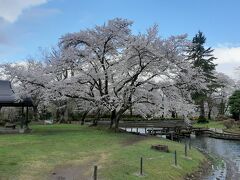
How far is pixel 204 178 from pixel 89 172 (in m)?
6.77

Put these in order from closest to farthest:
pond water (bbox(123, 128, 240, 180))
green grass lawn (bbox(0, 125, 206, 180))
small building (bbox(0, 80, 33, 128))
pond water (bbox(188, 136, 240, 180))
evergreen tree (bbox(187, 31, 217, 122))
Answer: green grass lawn (bbox(0, 125, 206, 180)), pond water (bbox(123, 128, 240, 180)), pond water (bbox(188, 136, 240, 180)), small building (bbox(0, 80, 33, 128)), evergreen tree (bbox(187, 31, 217, 122))

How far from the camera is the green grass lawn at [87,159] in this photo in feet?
51.9

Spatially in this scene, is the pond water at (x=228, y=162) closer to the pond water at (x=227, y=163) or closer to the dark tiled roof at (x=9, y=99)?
the pond water at (x=227, y=163)

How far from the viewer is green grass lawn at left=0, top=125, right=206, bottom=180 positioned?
15828mm

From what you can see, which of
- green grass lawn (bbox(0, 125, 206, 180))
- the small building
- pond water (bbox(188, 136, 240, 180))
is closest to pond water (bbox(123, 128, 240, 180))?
pond water (bbox(188, 136, 240, 180))

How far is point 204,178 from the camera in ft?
61.9

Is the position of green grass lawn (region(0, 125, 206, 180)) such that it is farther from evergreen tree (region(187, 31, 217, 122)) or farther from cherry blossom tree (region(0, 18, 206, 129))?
evergreen tree (region(187, 31, 217, 122))

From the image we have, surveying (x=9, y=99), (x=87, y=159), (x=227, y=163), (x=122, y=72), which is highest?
(x=122, y=72)

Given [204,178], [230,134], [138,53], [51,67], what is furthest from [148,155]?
[230,134]

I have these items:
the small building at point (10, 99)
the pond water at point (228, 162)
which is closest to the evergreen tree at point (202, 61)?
the pond water at point (228, 162)

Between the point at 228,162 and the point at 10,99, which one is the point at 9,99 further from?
the point at 228,162

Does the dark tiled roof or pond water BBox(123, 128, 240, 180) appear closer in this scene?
pond water BBox(123, 128, 240, 180)

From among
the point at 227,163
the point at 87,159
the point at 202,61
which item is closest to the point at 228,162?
the point at 227,163

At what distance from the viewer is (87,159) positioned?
1883cm
